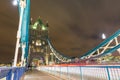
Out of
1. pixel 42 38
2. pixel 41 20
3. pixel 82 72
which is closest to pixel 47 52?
pixel 42 38

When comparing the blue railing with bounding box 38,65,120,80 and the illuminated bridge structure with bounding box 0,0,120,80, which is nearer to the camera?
the blue railing with bounding box 38,65,120,80

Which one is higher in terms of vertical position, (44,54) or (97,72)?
(44,54)

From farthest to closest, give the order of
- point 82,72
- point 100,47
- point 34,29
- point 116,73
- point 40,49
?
point 34,29, point 40,49, point 100,47, point 82,72, point 116,73

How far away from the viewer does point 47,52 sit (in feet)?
278

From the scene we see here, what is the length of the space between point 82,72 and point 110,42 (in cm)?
1934

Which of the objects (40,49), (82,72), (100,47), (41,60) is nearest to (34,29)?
(40,49)

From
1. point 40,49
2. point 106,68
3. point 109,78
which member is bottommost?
point 109,78

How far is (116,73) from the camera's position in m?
4.54

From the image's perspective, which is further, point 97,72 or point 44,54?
point 44,54

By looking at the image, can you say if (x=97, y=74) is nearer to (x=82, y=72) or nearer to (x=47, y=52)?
(x=82, y=72)

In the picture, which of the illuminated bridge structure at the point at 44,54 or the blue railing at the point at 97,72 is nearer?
the blue railing at the point at 97,72

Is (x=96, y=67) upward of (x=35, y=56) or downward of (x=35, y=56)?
downward

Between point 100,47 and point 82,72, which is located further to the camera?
point 100,47

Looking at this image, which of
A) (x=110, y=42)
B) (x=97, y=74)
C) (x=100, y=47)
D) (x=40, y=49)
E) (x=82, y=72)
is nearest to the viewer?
(x=97, y=74)
